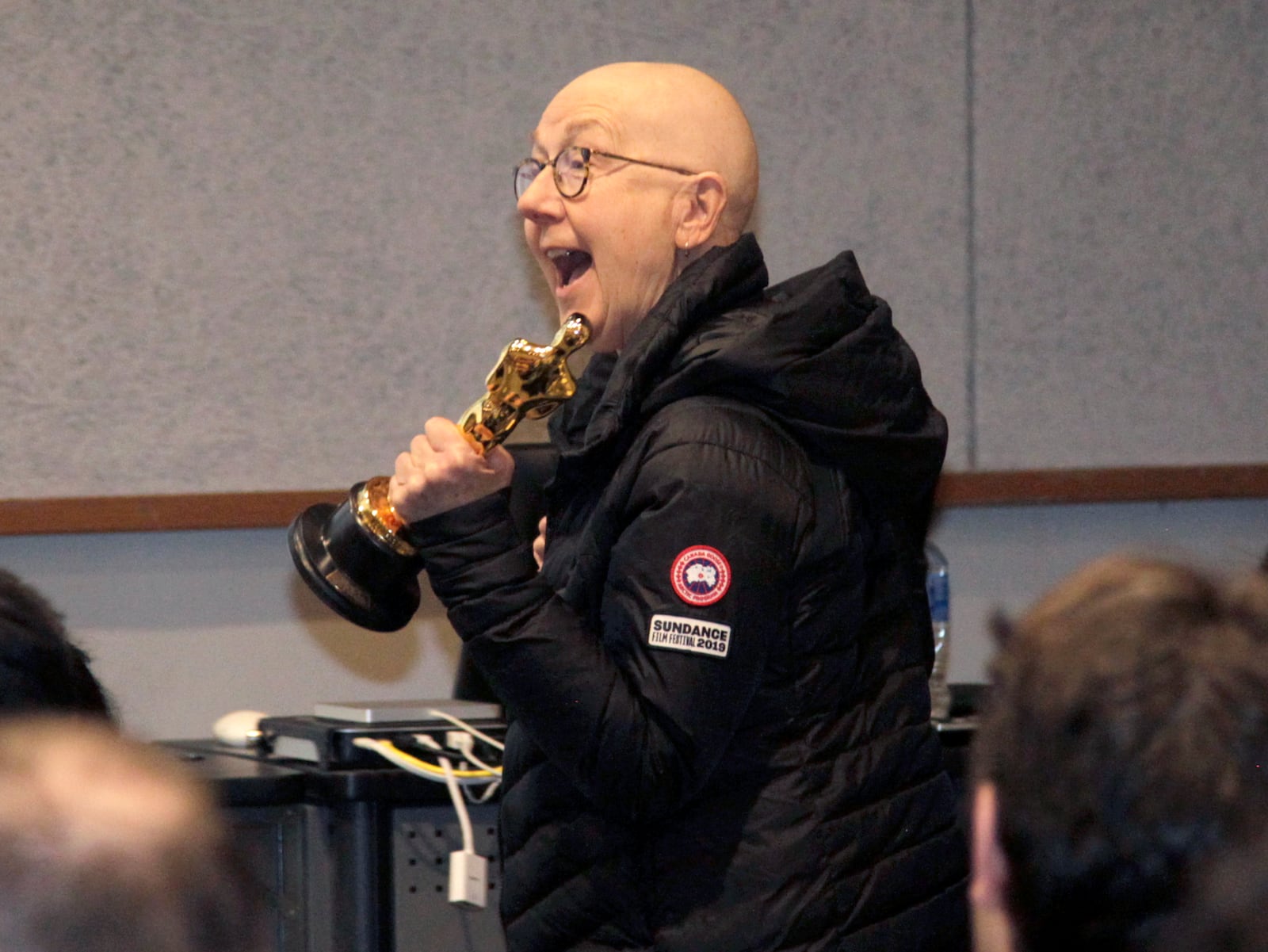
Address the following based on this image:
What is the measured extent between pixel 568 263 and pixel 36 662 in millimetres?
845

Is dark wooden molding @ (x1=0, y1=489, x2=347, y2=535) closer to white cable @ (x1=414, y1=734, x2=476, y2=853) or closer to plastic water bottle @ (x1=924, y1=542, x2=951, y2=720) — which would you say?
white cable @ (x1=414, y1=734, x2=476, y2=853)

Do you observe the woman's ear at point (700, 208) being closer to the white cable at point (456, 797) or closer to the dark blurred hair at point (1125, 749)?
the white cable at point (456, 797)

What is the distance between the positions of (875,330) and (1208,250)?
2011 millimetres

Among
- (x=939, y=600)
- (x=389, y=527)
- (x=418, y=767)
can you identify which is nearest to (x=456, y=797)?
(x=418, y=767)

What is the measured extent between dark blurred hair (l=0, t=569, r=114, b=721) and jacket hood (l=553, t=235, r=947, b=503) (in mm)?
593

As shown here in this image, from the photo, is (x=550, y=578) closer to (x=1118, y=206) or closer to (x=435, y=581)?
(x=435, y=581)

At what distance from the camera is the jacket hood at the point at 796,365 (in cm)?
152

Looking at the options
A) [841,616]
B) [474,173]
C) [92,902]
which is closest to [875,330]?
[841,616]

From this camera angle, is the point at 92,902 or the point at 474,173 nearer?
the point at 92,902

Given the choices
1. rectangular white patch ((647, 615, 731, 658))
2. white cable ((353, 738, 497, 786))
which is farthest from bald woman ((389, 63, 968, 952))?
white cable ((353, 738, 497, 786))

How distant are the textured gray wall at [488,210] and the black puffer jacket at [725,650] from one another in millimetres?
1366

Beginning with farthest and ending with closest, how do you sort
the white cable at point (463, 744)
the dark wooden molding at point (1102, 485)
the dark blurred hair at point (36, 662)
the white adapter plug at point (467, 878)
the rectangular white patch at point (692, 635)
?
A: the dark wooden molding at point (1102, 485) < the white cable at point (463, 744) < the white adapter plug at point (467, 878) < the rectangular white patch at point (692, 635) < the dark blurred hair at point (36, 662)

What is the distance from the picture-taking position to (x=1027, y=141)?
10.6ft

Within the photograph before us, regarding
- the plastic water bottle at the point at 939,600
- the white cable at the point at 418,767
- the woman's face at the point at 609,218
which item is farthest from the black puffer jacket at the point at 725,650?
the plastic water bottle at the point at 939,600
